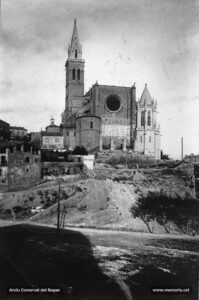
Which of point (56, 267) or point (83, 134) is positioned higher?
point (83, 134)

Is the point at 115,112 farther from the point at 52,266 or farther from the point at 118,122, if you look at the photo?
the point at 52,266

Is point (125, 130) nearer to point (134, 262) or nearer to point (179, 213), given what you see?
point (179, 213)

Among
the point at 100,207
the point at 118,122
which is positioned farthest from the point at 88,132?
the point at 100,207

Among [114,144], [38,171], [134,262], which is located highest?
[114,144]

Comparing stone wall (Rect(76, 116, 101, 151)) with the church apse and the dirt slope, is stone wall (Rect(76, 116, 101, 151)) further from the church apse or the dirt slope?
the dirt slope

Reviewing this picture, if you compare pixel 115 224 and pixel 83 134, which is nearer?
pixel 115 224

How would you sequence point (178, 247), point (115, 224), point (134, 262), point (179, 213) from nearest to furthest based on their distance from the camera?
point (134, 262) < point (178, 247) < point (115, 224) < point (179, 213)

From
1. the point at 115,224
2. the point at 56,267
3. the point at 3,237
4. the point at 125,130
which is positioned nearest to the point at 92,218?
the point at 115,224

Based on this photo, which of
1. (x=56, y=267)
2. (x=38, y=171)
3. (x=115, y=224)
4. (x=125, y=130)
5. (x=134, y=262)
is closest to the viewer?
(x=56, y=267)

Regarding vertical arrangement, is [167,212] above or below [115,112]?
below
